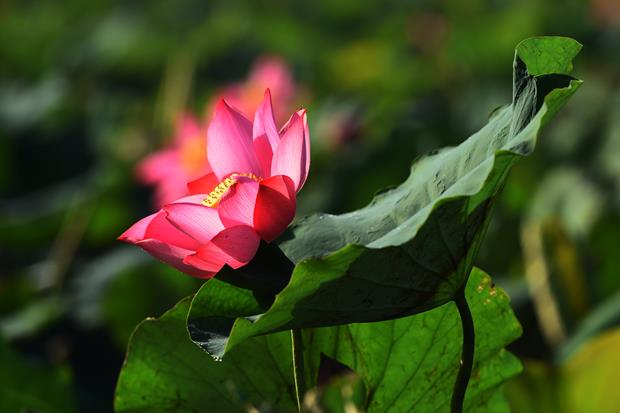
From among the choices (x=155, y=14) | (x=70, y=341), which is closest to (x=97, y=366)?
(x=70, y=341)

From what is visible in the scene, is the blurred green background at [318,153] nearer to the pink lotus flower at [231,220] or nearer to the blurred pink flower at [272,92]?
the blurred pink flower at [272,92]

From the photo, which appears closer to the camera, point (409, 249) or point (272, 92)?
point (409, 249)

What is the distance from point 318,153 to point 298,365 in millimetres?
2135

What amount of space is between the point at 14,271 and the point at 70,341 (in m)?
0.81

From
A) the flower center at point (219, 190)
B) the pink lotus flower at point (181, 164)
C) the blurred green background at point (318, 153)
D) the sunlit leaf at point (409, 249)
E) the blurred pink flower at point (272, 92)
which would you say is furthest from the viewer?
the blurred pink flower at point (272, 92)

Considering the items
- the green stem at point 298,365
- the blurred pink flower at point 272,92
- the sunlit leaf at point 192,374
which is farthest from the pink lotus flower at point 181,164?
the green stem at point 298,365

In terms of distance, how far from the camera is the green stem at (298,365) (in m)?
0.84

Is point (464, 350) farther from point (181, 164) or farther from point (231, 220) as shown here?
point (181, 164)

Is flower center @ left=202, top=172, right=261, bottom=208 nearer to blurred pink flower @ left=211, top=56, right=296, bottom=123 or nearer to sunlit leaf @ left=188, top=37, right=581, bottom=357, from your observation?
sunlit leaf @ left=188, top=37, right=581, bottom=357

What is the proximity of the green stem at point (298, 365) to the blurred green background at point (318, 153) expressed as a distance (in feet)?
1.59

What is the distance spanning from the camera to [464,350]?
824mm

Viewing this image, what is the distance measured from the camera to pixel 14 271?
2.96 metres

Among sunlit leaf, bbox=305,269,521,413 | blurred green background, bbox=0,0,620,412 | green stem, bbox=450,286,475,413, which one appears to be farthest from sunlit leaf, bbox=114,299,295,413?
blurred green background, bbox=0,0,620,412

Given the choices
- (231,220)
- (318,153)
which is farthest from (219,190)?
(318,153)
